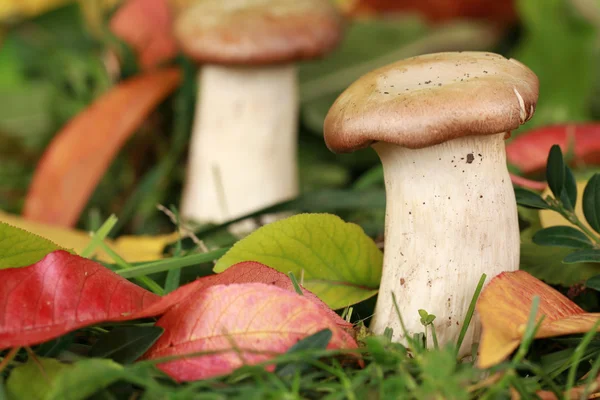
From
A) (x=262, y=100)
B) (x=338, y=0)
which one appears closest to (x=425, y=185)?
(x=262, y=100)

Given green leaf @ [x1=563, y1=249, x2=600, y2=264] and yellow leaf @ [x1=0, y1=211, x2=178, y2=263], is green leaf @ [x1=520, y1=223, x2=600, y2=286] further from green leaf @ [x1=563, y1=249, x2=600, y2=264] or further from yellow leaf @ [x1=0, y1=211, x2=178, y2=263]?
yellow leaf @ [x1=0, y1=211, x2=178, y2=263]

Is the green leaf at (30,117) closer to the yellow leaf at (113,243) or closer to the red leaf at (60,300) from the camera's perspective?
the yellow leaf at (113,243)

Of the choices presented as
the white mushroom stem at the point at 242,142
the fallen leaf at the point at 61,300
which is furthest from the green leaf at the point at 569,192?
the white mushroom stem at the point at 242,142

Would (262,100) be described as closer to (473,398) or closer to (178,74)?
(178,74)

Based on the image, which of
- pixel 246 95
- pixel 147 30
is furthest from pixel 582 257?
pixel 147 30

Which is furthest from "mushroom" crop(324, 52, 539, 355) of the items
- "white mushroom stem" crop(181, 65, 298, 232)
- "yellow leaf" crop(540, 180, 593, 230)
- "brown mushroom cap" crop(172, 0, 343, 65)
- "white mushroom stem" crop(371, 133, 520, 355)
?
"white mushroom stem" crop(181, 65, 298, 232)
